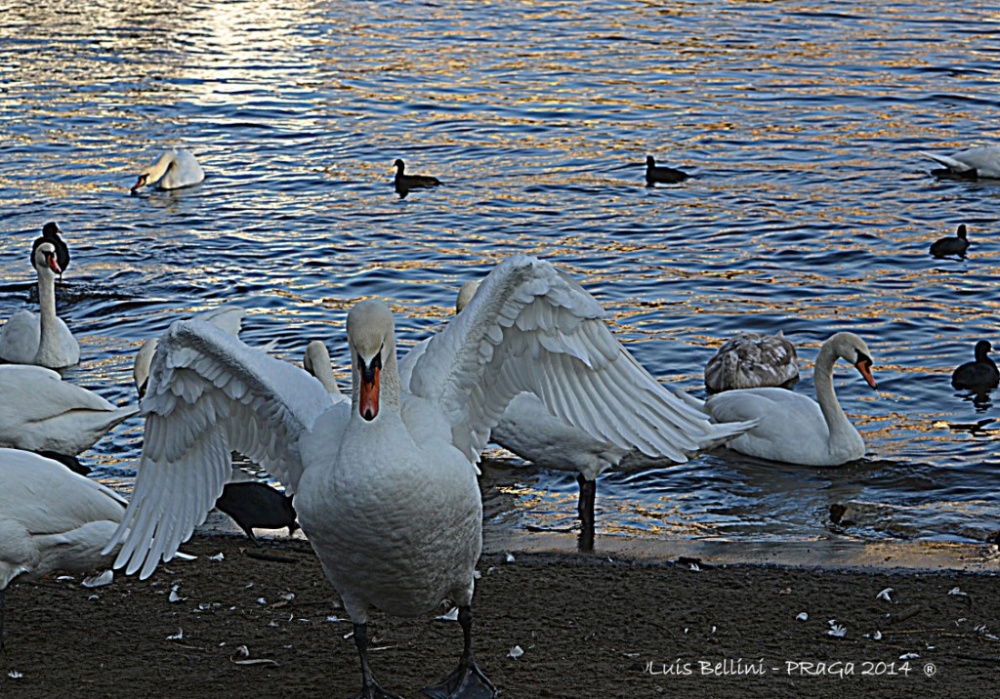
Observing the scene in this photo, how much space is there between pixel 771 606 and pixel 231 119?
17.0m

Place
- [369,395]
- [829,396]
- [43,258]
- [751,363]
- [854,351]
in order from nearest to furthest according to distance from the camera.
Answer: [369,395]
[829,396]
[854,351]
[751,363]
[43,258]

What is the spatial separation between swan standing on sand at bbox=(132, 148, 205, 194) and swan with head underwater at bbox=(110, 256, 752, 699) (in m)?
12.6

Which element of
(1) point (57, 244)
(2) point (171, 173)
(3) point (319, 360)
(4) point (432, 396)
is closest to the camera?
(4) point (432, 396)

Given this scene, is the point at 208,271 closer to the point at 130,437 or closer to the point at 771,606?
the point at 130,437

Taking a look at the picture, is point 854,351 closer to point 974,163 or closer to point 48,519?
point 48,519

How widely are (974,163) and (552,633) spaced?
12.6 metres

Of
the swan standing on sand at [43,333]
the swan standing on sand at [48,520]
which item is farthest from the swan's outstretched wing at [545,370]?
the swan standing on sand at [43,333]

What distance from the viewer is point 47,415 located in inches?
396

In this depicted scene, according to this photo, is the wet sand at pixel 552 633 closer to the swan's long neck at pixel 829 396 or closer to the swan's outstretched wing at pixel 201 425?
the swan's outstretched wing at pixel 201 425

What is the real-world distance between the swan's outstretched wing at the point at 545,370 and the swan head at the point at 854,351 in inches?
199

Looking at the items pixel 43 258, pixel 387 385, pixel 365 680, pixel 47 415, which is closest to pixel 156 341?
pixel 47 415

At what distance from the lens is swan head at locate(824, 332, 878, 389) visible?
1112 centimetres

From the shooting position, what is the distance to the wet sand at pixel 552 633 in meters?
6.08

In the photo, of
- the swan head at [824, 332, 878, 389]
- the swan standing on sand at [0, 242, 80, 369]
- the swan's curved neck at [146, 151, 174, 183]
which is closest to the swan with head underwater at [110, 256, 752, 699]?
the swan head at [824, 332, 878, 389]
